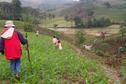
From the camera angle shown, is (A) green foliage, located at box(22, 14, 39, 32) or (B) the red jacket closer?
(B) the red jacket

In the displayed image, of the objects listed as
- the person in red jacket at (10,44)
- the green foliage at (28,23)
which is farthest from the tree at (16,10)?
the person in red jacket at (10,44)

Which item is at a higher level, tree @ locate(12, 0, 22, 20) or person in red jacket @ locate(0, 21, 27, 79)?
person in red jacket @ locate(0, 21, 27, 79)

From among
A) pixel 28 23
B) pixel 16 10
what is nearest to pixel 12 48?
pixel 28 23

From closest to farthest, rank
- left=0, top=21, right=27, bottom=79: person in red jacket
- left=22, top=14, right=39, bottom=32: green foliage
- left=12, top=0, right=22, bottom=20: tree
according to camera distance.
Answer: left=0, top=21, right=27, bottom=79: person in red jacket < left=22, top=14, right=39, bottom=32: green foliage < left=12, top=0, right=22, bottom=20: tree

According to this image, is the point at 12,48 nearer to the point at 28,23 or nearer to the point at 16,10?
the point at 28,23

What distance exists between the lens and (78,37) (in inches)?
4759

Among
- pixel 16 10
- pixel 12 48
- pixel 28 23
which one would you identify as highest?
pixel 12 48

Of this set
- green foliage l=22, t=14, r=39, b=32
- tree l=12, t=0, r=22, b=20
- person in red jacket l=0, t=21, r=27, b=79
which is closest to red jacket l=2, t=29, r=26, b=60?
person in red jacket l=0, t=21, r=27, b=79

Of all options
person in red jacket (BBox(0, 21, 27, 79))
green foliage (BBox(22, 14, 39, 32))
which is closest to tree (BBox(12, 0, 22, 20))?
green foliage (BBox(22, 14, 39, 32))

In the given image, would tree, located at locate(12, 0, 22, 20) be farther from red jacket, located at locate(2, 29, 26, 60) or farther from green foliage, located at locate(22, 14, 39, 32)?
red jacket, located at locate(2, 29, 26, 60)

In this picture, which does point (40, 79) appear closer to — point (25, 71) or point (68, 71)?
point (25, 71)

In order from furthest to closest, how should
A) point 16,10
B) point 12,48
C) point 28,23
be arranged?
point 16,10, point 28,23, point 12,48

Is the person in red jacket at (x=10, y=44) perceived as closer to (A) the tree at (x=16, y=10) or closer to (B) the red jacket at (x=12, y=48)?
(B) the red jacket at (x=12, y=48)

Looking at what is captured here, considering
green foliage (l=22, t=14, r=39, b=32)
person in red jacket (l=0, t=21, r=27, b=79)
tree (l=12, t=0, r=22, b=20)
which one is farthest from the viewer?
tree (l=12, t=0, r=22, b=20)
